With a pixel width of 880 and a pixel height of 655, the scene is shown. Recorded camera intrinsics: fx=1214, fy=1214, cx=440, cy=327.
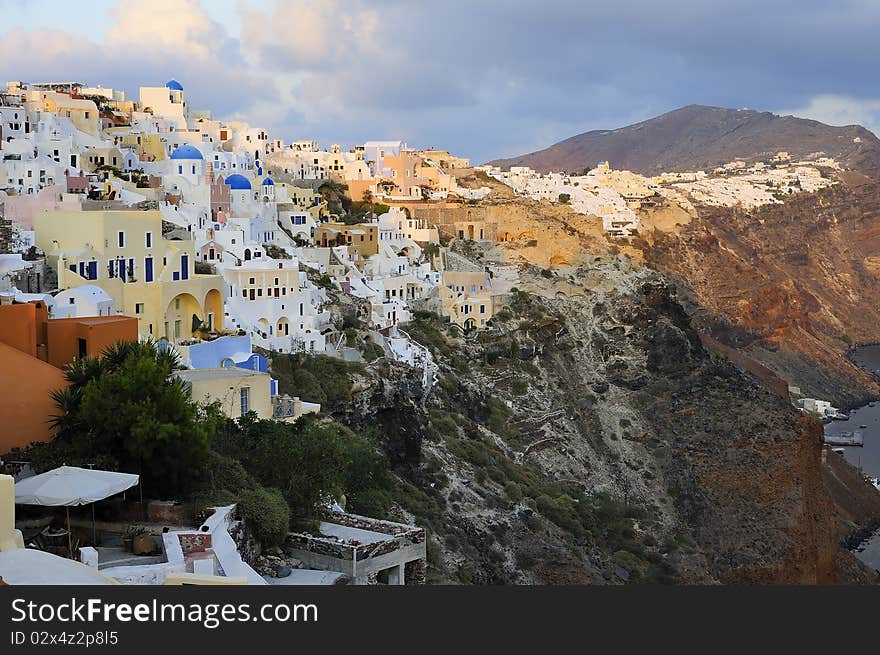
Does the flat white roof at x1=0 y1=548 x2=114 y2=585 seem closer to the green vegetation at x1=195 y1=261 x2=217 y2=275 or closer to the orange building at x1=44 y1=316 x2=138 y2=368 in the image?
the orange building at x1=44 y1=316 x2=138 y2=368

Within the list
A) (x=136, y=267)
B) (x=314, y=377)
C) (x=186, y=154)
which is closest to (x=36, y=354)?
(x=136, y=267)

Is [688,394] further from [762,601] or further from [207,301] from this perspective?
[762,601]

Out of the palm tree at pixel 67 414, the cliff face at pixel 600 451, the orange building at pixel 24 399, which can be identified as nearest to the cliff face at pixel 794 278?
the cliff face at pixel 600 451

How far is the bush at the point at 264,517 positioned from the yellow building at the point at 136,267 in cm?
1748

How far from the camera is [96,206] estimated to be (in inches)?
1770

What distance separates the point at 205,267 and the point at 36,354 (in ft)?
66.4

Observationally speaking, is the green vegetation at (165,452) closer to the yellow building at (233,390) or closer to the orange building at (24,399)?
the orange building at (24,399)

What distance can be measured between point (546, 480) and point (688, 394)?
14.9 metres

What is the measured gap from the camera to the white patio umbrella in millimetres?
17250

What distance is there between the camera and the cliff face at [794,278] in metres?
111

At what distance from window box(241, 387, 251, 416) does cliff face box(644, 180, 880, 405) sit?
234 ft

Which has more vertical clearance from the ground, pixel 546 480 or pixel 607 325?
pixel 607 325

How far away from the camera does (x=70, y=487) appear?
57.6ft

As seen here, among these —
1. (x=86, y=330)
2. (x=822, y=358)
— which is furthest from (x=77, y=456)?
(x=822, y=358)
